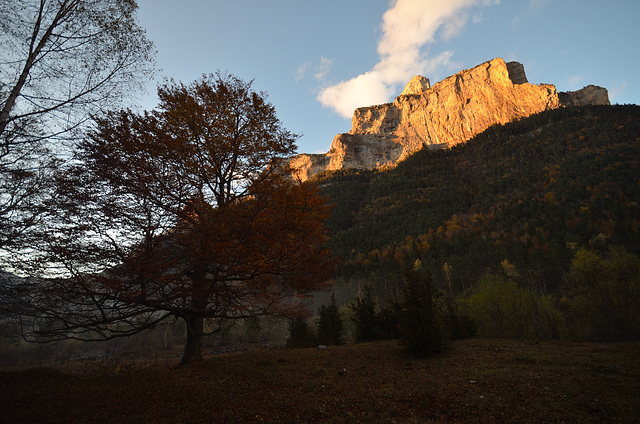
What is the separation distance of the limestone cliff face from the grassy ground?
125371 millimetres

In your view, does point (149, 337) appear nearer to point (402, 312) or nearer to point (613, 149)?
point (402, 312)

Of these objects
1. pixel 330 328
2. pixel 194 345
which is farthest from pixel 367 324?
pixel 194 345

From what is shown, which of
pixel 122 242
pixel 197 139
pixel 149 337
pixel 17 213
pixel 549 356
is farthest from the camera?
pixel 149 337

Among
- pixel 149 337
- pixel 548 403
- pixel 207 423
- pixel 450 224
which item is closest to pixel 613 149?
pixel 450 224

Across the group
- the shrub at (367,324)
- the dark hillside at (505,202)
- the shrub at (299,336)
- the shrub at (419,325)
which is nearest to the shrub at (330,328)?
the shrub at (299,336)

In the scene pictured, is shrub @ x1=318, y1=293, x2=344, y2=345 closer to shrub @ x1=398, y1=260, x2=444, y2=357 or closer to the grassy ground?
shrub @ x1=398, y1=260, x2=444, y2=357

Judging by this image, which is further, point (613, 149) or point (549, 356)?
point (613, 149)

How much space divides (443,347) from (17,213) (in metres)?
11.6

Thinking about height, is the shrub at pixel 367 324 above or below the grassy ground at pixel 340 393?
below

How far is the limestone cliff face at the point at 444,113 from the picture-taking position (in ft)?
427

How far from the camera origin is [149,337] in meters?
35.4

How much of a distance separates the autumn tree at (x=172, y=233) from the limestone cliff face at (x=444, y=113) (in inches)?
4863

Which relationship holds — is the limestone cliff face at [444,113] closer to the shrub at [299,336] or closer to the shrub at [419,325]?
the shrub at [299,336]

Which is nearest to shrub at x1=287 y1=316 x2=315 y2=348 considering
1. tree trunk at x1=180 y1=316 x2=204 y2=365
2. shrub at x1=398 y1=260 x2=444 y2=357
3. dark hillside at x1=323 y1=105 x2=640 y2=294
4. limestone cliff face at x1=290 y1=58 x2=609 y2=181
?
shrub at x1=398 y1=260 x2=444 y2=357
